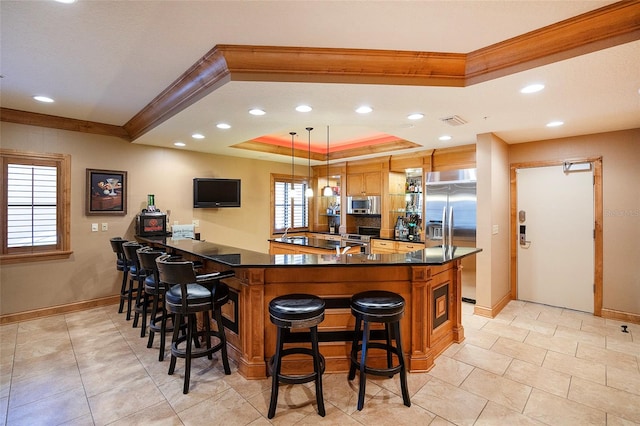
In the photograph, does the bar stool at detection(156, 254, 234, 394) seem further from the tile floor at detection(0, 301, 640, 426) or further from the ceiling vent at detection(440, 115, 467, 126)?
the ceiling vent at detection(440, 115, 467, 126)

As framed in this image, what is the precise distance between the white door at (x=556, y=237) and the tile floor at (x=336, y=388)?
1.00 m

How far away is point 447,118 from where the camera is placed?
3.37 meters

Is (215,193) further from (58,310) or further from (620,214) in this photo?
(620,214)

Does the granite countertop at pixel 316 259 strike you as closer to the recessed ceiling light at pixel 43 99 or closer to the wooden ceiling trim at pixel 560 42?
the wooden ceiling trim at pixel 560 42

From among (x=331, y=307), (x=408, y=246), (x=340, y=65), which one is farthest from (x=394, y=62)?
(x=408, y=246)

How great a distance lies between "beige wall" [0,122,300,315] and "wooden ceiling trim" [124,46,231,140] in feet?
2.96

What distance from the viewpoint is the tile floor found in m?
2.11

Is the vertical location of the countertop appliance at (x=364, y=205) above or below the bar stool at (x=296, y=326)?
above

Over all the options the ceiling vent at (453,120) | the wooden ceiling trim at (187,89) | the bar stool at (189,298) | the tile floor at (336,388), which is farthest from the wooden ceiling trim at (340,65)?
the tile floor at (336,388)

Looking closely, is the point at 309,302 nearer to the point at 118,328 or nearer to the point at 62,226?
the point at 118,328

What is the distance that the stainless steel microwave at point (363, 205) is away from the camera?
20.1ft

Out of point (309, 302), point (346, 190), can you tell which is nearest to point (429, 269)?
point (309, 302)

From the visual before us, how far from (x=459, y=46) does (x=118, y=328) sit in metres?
4.52

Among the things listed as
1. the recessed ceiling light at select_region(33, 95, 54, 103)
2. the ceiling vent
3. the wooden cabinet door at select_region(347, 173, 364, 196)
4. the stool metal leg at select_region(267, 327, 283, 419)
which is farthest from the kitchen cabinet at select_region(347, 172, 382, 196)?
the recessed ceiling light at select_region(33, 95, 54, 103)
